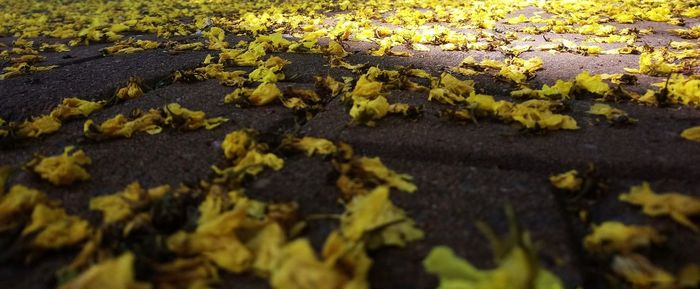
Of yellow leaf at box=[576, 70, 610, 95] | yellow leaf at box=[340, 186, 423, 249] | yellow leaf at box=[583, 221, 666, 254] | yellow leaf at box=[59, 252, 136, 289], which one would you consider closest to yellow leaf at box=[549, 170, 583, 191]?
yellow leaf at box=[583, 221, 666, 254]

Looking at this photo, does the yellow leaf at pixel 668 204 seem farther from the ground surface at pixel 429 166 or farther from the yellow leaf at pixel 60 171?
the yellow leaf at pixel 60 171

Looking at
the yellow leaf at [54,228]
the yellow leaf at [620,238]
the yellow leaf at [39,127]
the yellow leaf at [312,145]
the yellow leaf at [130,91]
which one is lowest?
the yellow leaf at [130,91]

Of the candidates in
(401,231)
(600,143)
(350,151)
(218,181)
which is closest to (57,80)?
(218,181)

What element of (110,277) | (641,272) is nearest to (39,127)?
(110,277)

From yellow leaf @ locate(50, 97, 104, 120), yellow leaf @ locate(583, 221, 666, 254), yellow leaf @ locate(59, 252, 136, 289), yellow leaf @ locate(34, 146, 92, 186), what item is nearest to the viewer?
yellow leaf @ locate(59, 252, 136, 289)

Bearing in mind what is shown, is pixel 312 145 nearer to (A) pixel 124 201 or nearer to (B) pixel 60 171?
(A) pixel 124 201

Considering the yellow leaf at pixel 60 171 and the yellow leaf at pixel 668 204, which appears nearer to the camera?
the yellow leaf at pixel 668 204

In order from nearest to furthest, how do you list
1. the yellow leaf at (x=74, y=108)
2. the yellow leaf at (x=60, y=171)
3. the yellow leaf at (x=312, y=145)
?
1. the yellow leaf at (x=60, y=171)
2. the yellow leaf at (x=312, y=145)
3. the yellow leaf at (x=74, y=108)

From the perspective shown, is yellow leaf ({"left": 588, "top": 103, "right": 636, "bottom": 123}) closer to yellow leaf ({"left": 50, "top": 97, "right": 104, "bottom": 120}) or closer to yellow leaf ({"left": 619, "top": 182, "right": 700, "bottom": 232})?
yellow leaf ({"left": 619, "top": 182, "right": 700, "bottom": 232})

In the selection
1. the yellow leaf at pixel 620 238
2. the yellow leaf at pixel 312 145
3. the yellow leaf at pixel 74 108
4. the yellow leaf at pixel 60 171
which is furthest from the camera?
the yellow leaf at pixel 74 108

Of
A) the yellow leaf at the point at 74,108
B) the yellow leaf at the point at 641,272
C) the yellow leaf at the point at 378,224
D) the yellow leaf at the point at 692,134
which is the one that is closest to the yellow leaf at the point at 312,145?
the yellow leaf at the point at 378,224
